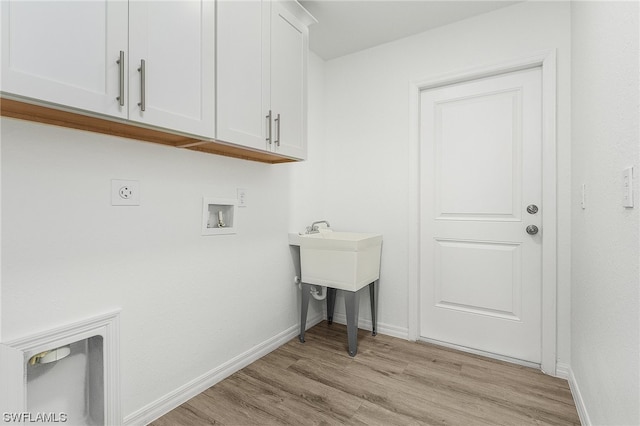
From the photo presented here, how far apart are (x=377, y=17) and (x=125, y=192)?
1.97 m

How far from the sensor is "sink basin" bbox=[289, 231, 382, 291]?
2176mm

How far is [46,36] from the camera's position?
964 millimetres

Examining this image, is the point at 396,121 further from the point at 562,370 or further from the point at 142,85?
the point at 562,370

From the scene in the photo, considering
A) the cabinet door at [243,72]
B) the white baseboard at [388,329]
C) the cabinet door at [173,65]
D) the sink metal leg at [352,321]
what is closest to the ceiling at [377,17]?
the cabinet door at [243,72]

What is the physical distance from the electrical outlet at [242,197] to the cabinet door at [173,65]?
58 cm

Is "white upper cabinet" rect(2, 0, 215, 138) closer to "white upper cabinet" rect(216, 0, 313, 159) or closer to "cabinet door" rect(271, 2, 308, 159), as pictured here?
"white upper cabinet" rect(216, 0, 313, 159)

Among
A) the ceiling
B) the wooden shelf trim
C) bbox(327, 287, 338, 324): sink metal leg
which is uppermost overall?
the ceiling

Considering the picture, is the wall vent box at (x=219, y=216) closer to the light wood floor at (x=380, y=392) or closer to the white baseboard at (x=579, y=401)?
the light wood floor at (x=380, y=392)

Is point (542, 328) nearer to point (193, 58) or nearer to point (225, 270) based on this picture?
point (225, 270)

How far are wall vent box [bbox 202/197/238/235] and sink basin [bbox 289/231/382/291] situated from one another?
606mm

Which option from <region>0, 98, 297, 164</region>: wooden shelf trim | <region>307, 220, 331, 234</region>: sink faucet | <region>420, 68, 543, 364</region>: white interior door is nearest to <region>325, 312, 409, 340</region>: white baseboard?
<region>420, 68, 543, 364</region>: white interior door

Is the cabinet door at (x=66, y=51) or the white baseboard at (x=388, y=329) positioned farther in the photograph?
the white baseboard at (x=388, y=329)

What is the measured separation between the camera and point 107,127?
127 cm

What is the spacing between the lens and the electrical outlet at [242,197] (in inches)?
78.4
